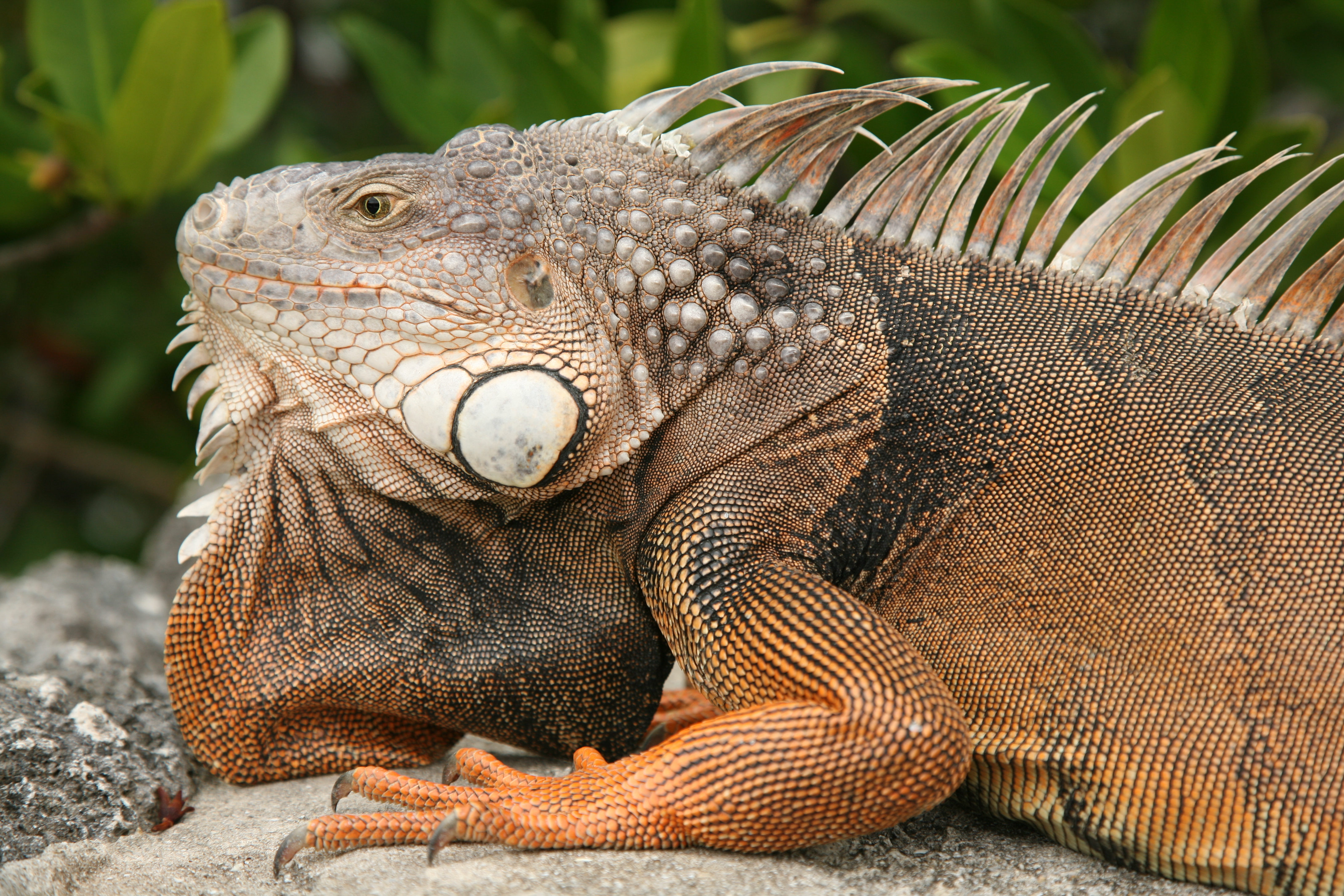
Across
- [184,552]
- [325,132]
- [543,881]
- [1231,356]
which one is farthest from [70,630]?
[1231,356]

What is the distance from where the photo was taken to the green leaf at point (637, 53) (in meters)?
4.79

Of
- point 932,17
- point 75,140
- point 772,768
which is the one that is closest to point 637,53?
point 932,17

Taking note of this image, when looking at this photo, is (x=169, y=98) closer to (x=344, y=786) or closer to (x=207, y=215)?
(x=207, y=215)

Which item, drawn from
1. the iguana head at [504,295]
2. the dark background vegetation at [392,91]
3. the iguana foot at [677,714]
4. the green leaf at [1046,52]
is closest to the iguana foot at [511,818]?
the iguana foot at [677,714]

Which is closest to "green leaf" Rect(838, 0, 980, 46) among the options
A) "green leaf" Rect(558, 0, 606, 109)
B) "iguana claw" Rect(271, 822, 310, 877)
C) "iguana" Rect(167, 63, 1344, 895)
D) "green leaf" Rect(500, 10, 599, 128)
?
"green leaf" Rect(558, 0, 606, 109)

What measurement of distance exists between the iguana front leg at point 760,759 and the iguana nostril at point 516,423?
0.44 m

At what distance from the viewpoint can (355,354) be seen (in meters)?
2.50

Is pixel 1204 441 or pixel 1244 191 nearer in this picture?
pixel 1204 441

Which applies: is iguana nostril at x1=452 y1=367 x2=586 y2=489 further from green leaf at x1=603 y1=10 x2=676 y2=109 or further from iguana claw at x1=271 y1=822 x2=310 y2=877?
green leaf at x1=603 y1=10 x2=676 y2=109

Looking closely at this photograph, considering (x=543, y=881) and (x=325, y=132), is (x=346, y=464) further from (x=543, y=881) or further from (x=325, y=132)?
(x=325, y=132)

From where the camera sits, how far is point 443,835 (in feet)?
7.34

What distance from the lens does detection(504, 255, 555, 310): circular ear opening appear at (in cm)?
257

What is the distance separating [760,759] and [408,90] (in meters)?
3.39

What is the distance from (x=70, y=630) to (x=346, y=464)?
1961 mm
